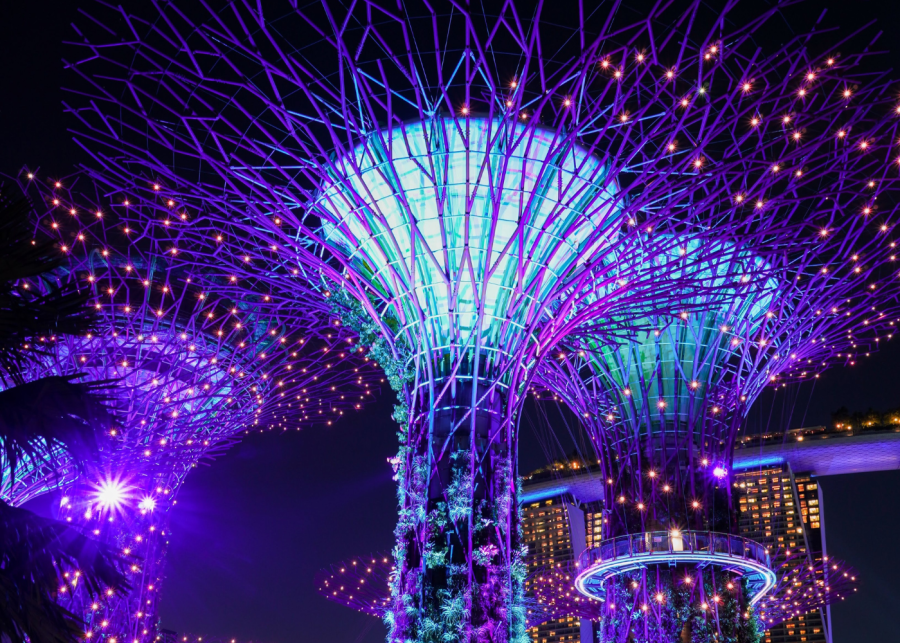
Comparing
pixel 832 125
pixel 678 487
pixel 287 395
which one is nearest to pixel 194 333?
pixel 287 395

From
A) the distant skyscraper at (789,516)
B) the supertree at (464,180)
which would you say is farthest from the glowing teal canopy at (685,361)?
the distant skyscraper at (789,516)

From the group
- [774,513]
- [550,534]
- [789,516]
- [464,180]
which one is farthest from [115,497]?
[789,516]

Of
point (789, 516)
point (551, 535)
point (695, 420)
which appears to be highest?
point (551, 535)

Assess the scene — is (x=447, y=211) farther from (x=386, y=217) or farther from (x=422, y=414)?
(x=422, y=414)

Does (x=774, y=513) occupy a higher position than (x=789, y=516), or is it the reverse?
(x=774, y=513)

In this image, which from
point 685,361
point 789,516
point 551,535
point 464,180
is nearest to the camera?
point 464,180

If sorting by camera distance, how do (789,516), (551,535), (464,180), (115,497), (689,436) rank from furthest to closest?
1. (551,535)
2. (789,516)
3. (115,497)
4. (689,436)
5. (464,180)

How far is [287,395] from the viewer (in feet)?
97.2

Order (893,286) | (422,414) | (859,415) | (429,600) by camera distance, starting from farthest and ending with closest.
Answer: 1. (859,415)
2. (893,286)
3. (422,414)
4. (429,600)

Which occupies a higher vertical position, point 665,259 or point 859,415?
point 859,415

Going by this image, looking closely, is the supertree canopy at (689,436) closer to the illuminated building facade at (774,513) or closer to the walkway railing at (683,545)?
the walkway railing at (683,545)

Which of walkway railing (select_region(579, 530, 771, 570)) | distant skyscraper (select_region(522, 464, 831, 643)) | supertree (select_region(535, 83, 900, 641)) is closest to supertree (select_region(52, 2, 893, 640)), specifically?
supertree (select_region(535, 83, 900, 641))

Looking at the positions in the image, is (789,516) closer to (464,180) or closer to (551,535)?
(551,535)

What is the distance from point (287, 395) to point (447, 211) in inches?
528
